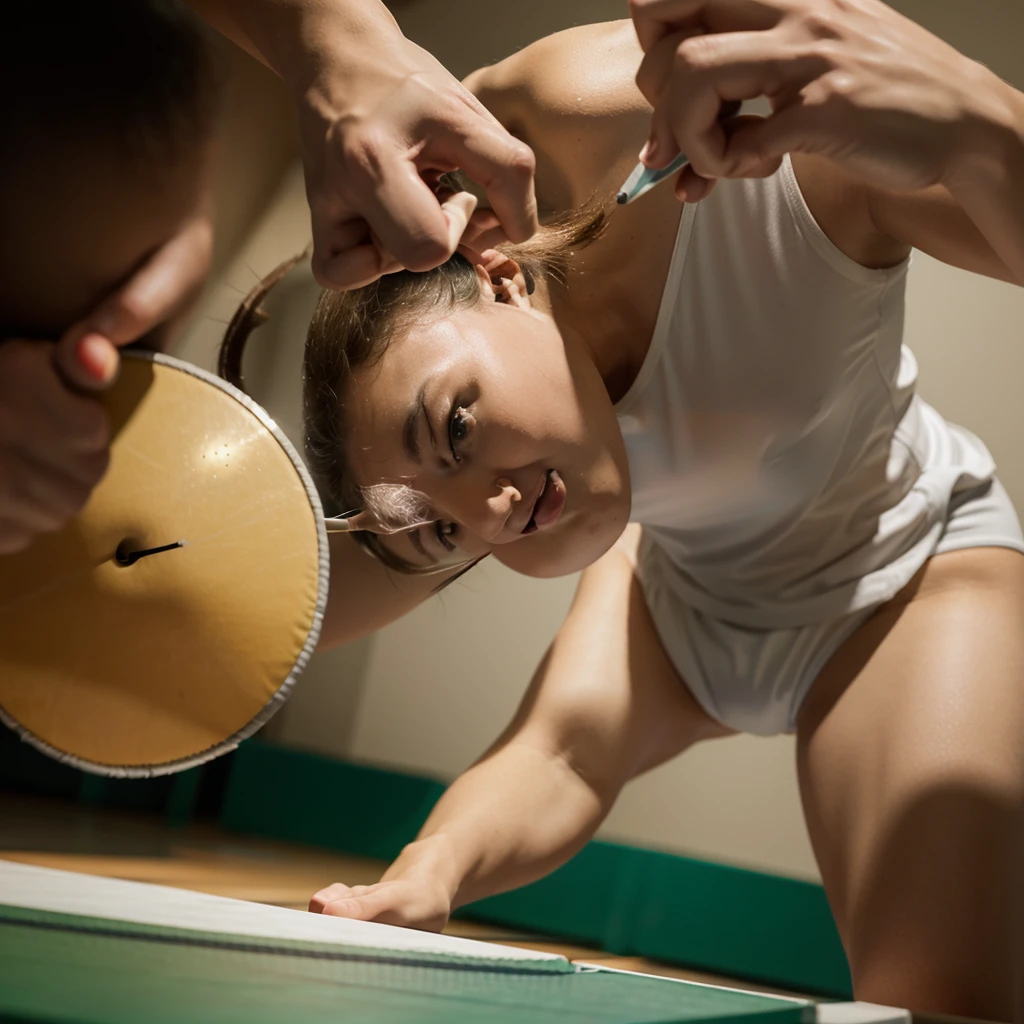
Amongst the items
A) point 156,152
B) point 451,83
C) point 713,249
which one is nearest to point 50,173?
point 156,152

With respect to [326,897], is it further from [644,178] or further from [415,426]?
[644,178]

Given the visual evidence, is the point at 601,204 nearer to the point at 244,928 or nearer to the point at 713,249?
the point at 713,249

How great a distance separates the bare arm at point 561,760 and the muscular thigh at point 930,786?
0.39 ft

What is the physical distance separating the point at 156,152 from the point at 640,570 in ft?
1.72

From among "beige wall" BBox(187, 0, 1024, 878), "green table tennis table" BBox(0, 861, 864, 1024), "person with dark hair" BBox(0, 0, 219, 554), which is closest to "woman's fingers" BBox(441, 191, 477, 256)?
"person with dark hair" BBox(0, 0, 219, 554)

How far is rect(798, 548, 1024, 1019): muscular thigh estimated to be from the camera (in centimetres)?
60

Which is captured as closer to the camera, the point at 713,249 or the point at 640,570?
the point at 713,249

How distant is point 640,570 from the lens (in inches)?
34.3

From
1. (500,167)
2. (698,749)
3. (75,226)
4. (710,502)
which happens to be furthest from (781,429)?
(698,749)

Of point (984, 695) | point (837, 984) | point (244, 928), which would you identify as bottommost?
point (244, 928)

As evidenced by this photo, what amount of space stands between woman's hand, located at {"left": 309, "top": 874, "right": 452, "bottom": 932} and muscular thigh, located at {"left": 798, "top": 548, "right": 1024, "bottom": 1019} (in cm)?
24

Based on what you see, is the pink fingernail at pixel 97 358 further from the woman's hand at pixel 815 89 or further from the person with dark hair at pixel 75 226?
the woman's hand at pixel 815 89

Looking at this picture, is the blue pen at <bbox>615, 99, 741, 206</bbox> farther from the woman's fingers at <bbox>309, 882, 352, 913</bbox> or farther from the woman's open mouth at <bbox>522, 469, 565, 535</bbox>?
the woman's fingers at <bbox>309, 882, 352, 913</bbox>

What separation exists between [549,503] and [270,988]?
0.34 meters
